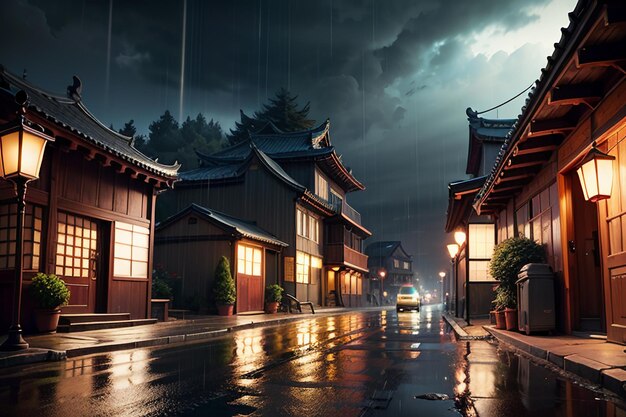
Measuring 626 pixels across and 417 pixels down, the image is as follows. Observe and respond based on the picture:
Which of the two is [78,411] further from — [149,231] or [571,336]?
[149,231]

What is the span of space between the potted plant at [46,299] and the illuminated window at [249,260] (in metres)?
14.7

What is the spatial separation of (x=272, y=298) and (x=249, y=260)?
278cm

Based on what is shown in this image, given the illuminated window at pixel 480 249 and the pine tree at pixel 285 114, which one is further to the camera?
the pine tree at pixel 285 114

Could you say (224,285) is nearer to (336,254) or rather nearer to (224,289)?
(224,289)

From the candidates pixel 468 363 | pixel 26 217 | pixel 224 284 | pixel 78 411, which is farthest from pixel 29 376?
pixel 224 284

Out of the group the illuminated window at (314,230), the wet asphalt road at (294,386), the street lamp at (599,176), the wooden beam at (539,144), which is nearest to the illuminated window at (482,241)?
the wooden beam at (539,144)

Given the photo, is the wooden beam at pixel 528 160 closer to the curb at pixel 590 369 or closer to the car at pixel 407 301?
the curb at pixel 590 369

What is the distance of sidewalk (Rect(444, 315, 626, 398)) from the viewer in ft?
21.5

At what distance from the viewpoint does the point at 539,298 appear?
12477mm

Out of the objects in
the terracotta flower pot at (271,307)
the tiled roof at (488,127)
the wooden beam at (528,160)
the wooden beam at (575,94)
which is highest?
the tiled roof at (488,127)

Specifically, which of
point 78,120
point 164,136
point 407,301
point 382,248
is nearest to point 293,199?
point 407,301

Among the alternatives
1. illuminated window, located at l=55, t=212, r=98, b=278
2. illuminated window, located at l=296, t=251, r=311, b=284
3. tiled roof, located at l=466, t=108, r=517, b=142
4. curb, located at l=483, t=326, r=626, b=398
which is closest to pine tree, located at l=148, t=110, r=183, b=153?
illuminated window, located at l=296, t=251, r=311, b=284

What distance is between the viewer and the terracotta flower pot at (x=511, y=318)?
49.0 feet

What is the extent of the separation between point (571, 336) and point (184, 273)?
21.4m
